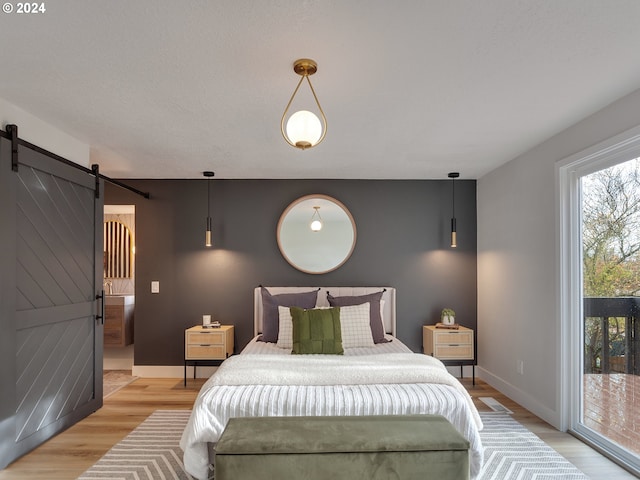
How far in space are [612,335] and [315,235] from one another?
316cm

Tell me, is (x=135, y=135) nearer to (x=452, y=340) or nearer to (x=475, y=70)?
(x=475, y=70)

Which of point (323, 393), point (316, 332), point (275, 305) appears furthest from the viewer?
point (275, 305)

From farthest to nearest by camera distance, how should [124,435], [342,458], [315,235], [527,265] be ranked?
[315,235]
[527,265]
[124,435]
[342,458]

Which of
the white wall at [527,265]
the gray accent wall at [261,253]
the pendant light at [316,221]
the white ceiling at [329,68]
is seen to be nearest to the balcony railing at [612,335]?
the white wall at [527,265]

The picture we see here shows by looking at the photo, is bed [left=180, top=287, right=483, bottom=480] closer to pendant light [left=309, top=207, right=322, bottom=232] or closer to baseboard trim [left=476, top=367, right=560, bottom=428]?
baseboard trim [left=476, top=367, right=560, bottom=428]

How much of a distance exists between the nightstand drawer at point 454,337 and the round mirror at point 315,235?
1419 millimetres

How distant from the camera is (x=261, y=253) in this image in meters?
5.21

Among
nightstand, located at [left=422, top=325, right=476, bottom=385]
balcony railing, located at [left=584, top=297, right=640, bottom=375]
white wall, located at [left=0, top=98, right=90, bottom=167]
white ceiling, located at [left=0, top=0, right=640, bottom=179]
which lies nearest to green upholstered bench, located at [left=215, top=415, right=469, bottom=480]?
balcony railing, located at [left=584, top=297, right=640, bottom=375]

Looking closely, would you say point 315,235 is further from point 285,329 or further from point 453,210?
point 453,210

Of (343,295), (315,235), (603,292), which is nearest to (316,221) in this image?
(315,235)

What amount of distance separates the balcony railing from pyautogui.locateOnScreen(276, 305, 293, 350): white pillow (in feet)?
8.30

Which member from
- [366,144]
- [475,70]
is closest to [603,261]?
[475,70]

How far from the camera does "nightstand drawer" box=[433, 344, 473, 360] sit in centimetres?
471

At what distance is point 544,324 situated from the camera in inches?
147
